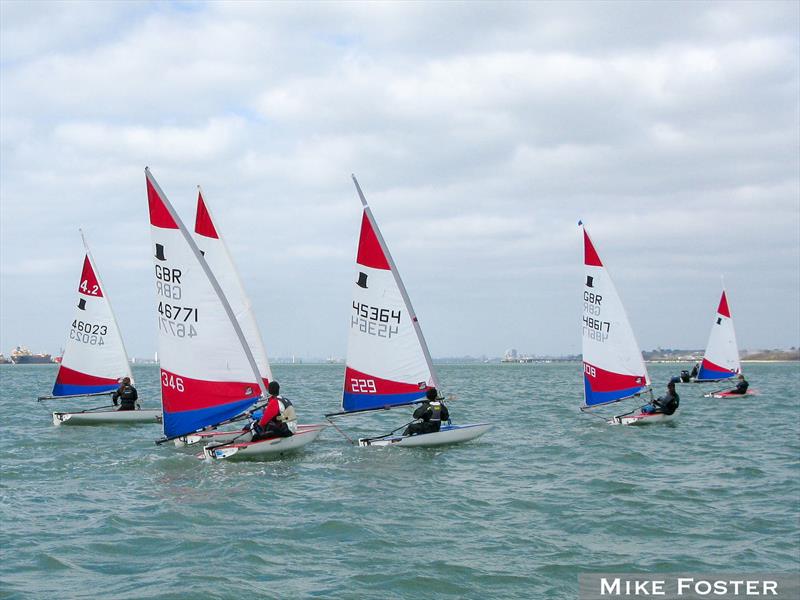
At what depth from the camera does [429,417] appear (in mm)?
22328

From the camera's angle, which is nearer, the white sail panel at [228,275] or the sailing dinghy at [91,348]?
the white sail panel at [228,275]

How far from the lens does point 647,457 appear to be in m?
21.5

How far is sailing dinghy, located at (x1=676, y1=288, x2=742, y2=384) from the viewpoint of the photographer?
5484cm

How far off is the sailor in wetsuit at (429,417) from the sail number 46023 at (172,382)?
6073 mm

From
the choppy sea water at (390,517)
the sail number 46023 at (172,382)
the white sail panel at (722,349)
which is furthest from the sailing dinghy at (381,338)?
the white sail panel at (722,349)

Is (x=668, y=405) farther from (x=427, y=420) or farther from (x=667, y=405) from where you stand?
(x=427, y=420)

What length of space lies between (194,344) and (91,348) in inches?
565

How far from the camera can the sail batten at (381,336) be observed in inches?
935

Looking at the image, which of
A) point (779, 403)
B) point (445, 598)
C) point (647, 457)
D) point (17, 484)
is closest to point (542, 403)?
point (779, 403)

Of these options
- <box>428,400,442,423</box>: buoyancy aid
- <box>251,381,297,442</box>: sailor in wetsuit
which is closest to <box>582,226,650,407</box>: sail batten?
<box>428,400,442,423</box>: buoyancy aid

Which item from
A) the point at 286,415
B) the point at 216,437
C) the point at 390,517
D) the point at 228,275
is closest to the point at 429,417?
the point at 286,415

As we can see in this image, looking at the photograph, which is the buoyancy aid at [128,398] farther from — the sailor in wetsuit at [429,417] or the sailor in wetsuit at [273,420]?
the sailor in wetsuit at [429,417]

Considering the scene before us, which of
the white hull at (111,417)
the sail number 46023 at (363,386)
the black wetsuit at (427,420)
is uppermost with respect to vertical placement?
the sail number 46023 at (363,386)

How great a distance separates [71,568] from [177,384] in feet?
30.8
